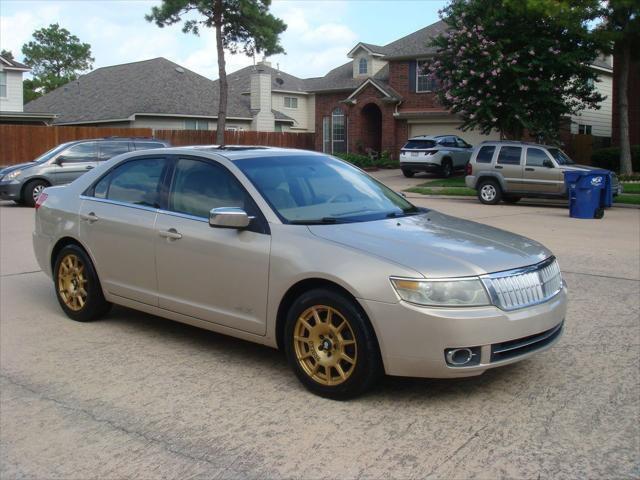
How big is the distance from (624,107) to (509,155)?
28.7ft

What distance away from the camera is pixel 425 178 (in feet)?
107

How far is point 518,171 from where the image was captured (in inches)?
791

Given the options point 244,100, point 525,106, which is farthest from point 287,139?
point 525,106

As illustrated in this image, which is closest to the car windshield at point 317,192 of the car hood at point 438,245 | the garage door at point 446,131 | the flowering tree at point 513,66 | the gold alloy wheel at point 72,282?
the car hood at point 438,245

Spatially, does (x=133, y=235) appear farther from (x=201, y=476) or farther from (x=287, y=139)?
(x=287, y=139)

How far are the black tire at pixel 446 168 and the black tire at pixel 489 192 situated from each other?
10493 mm

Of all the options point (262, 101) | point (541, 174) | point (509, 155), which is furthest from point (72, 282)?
point (262, 101)

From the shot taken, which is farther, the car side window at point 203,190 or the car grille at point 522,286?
the car side window at point 203,190

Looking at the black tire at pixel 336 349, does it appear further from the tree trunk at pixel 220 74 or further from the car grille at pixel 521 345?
the tree trunk at pixel 220 74

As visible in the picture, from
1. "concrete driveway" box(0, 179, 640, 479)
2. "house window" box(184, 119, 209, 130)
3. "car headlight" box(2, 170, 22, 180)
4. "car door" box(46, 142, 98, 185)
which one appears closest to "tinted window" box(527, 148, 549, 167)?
"car door" box(46, 142, 98, 185)

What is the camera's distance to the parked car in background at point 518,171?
19516 millimetres

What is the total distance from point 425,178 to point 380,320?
28.7m

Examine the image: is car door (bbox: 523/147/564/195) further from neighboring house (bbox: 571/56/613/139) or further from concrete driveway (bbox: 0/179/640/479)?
neighboring house (bbox: 571/56/613/139)

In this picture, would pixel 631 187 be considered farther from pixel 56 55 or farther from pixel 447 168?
pixel 56 55
